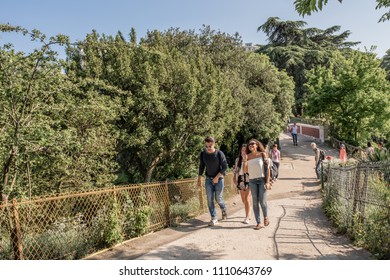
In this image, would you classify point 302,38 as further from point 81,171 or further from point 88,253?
point 88,253

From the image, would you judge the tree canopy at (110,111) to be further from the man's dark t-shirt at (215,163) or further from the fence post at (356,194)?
the fence post at (356,194)

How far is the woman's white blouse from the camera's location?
19.0 ft

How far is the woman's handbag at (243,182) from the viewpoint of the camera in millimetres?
6291

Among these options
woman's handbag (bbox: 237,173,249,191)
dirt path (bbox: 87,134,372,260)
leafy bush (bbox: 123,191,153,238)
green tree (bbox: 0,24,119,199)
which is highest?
green tree (bbox: 0,24,119,199)

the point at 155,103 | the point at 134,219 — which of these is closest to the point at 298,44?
the point at 155,103

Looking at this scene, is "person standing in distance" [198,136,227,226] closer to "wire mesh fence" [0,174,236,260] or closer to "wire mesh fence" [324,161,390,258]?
"wire mesh fence" [0,174,236,260]

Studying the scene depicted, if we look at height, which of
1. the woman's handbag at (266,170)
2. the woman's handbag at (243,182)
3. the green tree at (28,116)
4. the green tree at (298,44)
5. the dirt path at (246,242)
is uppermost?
the green tree at (298,44)

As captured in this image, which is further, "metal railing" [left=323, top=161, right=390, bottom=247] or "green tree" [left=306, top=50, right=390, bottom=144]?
"green tree" [left=306, top=50, right=390, bottom=144]

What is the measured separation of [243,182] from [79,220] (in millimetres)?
2964

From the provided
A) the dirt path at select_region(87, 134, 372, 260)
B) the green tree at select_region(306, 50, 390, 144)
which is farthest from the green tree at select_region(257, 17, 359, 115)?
the dirt path at select_region(87, 134, 372, 260)

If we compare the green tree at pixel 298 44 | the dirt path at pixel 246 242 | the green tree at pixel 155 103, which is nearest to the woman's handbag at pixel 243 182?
the dirt path at pixel 246 242

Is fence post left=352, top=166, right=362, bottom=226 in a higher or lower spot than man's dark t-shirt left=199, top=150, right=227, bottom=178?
lower

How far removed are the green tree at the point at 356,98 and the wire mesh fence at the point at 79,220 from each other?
2182 centimetres

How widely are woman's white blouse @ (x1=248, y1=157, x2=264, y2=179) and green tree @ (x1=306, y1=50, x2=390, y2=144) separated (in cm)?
2129
